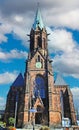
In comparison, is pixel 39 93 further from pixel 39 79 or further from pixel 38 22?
pixel 38 22

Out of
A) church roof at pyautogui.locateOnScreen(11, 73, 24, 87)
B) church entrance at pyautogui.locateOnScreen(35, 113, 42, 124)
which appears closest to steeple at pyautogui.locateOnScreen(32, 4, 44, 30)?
church roof at pyautogui.locateOnScreen(11, 73, 24, 87)

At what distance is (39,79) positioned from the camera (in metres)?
65.8

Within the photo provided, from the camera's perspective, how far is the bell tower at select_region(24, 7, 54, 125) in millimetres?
60334

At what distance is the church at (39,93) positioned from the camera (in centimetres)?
5988

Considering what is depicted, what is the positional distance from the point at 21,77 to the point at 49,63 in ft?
43.6

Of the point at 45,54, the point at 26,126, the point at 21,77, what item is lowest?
the point at 26,126

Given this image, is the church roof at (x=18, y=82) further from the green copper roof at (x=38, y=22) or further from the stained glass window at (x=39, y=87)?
the green copper roof at (x=38, y=22)

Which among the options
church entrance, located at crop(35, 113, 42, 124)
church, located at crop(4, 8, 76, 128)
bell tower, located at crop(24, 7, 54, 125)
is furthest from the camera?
church entrance, located at crop(35, 113, 42, 124)

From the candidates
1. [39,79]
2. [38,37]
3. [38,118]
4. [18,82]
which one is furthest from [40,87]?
[38,37]

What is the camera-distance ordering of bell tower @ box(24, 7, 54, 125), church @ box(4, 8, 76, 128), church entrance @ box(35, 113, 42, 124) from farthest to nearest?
church entrance @ box(35, 113, 42, 124) → bell tower @ box(24, 7, 54, 125) → church @ box(4, 8, 76, 128)

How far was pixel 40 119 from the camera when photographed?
60969mm

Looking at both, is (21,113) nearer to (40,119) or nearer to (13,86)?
(40,119)

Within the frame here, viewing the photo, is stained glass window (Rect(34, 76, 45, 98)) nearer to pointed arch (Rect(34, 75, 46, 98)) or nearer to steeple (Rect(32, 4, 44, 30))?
pointed arch (Rect(34, 75, 46, 98))

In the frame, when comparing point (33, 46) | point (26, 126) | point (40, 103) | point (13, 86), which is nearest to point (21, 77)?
point (13, 86)
